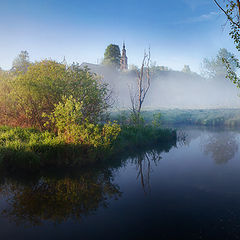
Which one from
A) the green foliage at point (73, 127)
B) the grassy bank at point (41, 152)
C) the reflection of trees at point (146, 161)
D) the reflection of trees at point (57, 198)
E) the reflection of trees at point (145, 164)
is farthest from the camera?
the green foliage at point (73, 127)

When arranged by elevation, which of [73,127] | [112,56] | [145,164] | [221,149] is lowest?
[145,164]

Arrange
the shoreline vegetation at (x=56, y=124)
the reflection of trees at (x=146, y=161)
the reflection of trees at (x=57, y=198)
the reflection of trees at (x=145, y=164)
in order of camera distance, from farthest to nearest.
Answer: the shoreline vegetation at (x=56, y=124) < the reflection of trees at (x=146, y=161) < the reflection of trees at (x=145, y=164) < the reflection of trees at (x=57, y=198)

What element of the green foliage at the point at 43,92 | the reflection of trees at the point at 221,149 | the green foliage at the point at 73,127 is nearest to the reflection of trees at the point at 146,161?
the green foliage at the point at 73,127

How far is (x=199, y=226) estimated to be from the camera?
5.69 m

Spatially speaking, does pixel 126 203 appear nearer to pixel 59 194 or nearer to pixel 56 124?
pixel 59 194

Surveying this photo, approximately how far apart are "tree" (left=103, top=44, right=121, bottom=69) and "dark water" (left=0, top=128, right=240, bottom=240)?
50139 millimetres

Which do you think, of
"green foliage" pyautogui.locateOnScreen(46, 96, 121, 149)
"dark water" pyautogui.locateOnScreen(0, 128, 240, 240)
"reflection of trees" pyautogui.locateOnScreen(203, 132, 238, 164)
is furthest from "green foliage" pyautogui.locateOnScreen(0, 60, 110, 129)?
"reflection of trees" pyautogui.locateOnScreen(203, 132, 238, 164)

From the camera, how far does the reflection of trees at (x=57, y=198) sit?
619 cm

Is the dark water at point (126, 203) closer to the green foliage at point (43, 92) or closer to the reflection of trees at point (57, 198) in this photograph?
the reflection of trees at point (57, 198)

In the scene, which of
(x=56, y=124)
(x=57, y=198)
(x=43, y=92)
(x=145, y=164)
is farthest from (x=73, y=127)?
(x=145, y=164)

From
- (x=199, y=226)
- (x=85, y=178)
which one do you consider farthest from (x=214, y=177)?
(x=85, y=178)

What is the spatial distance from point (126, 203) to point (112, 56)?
56.0 metres

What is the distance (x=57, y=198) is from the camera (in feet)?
24.0

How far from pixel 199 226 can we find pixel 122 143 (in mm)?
8747
